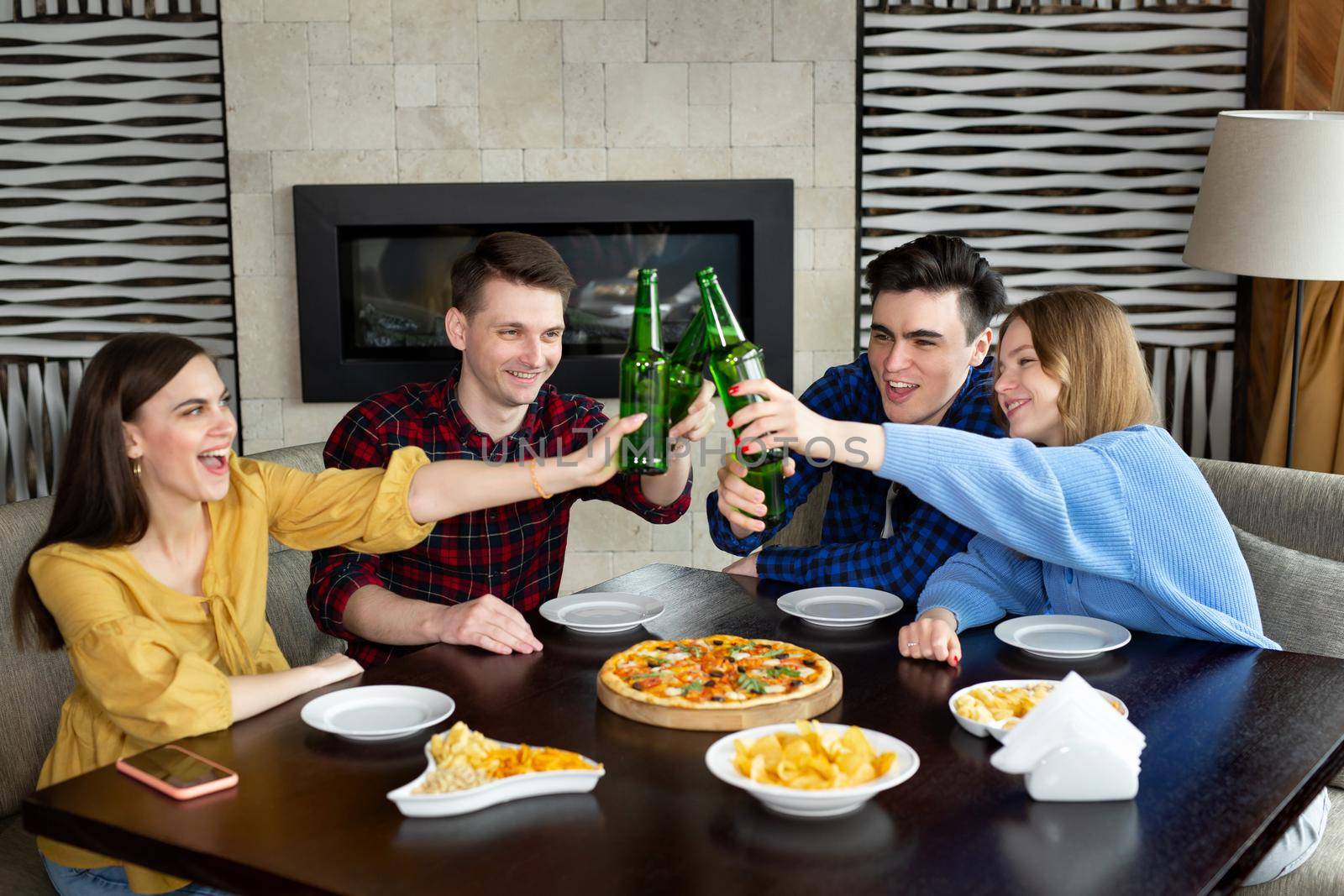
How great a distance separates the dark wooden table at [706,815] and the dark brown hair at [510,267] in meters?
0.78

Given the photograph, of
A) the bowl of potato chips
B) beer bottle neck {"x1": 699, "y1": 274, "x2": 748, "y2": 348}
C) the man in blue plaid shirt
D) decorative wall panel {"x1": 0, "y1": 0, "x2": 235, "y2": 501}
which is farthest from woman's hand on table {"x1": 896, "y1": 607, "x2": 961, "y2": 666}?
decorative wall panel {"x1": 0, "y1": 0, "x2": 235, "y2": 501}

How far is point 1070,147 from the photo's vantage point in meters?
4.06

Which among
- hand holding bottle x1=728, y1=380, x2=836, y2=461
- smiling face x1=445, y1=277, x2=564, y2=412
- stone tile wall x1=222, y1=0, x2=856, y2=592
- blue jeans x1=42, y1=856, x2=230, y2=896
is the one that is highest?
stone tile wall x1=222, y1=0, x2=856, y2=592

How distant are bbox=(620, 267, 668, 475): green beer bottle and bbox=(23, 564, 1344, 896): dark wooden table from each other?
359 mm

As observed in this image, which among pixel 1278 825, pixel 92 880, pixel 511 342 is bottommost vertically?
pixel 92 880

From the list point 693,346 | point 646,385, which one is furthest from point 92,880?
point 693,346

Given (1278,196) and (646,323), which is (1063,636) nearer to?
(646,323)

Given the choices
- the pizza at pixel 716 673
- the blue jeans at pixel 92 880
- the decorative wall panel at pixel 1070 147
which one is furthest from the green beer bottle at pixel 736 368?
the decorative wall panel at pixel 1070 147

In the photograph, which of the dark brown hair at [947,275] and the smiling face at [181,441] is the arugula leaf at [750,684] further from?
the dark brown hair at [947,275]

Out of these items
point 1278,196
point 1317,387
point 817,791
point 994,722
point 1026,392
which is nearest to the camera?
point 817,791

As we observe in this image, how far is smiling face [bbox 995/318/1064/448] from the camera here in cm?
195

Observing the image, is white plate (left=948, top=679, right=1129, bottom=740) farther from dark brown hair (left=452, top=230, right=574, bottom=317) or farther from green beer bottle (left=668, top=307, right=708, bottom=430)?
dark brown hair (left=452, top=230, right=574, bottom=317)

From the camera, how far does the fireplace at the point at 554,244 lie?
156 inches

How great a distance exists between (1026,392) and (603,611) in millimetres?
739
